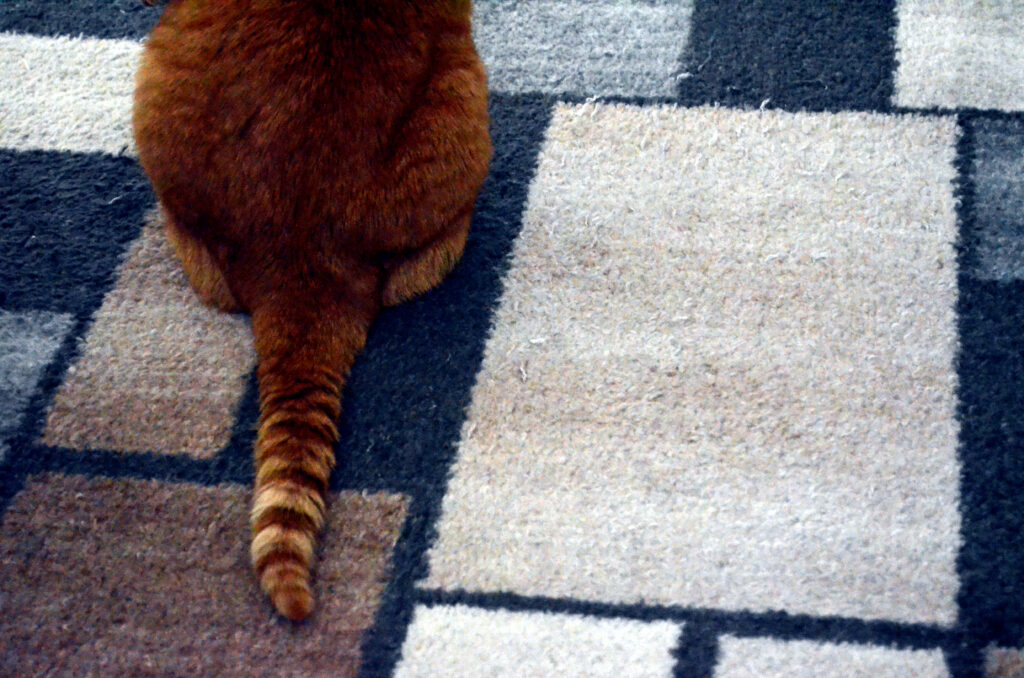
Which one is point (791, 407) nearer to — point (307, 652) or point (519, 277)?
point (519, 277)

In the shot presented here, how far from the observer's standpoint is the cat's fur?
4.24ft

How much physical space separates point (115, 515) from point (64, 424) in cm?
17

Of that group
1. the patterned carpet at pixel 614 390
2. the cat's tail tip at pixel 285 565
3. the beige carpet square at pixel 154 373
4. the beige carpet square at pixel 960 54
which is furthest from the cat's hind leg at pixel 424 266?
the beige carpet square at pixel 960 54

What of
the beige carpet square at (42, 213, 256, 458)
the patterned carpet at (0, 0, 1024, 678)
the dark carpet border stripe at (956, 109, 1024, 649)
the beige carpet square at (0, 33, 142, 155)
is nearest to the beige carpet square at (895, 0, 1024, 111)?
the patterned carpet at (0, 0, 1024, 678)

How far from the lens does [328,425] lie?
4.29 ft

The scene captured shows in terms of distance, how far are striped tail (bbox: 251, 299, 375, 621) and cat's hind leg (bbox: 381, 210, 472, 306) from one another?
0.20 ft

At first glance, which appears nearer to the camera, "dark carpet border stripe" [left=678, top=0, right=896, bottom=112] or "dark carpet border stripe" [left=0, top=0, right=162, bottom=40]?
"dark carpet border stripe" [left=678, top=0, right=896, bottom=112]

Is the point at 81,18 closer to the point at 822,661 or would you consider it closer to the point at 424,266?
the point at 424,266

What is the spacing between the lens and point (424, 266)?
1467mm

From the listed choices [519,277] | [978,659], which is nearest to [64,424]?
[519,277]

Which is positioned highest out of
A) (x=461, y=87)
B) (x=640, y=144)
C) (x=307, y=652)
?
(x=461, y=87)

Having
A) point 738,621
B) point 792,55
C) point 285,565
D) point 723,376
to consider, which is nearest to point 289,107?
point 285,565

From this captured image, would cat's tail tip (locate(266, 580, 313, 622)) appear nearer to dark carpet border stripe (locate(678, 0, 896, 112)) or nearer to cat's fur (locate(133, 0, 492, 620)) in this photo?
cat's fur (locate(133, 0, 492, 620))

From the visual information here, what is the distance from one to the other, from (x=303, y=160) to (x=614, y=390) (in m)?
0.49
